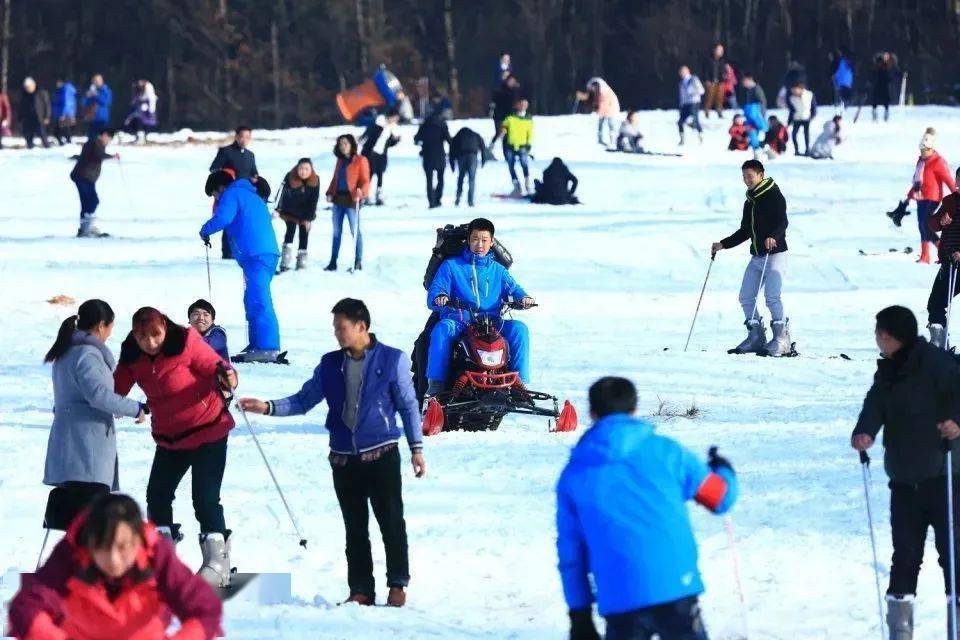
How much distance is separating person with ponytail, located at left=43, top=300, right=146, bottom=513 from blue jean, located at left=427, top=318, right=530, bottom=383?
4120mm

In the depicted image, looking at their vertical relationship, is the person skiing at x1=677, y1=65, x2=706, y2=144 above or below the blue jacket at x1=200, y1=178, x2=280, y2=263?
above

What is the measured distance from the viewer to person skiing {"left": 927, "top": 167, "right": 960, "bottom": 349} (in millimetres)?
13961

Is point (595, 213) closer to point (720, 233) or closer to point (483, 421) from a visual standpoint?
point (720, 233)

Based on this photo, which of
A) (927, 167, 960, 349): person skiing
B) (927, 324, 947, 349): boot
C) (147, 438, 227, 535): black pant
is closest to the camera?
(147, 438, 227, 535): black pant

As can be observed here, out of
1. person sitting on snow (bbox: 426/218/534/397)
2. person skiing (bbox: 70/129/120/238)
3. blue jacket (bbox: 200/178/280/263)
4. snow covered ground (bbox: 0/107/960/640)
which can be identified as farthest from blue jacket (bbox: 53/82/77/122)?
person sitting on snow (bbox: 426/218/534/397)

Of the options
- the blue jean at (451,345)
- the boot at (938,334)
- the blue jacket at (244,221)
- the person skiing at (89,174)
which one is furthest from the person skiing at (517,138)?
the blue jean at (451,345)

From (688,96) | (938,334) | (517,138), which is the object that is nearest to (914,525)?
(938,334)

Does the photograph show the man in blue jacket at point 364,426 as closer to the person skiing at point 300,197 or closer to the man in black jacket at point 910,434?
the man in black jacket at point 910,434

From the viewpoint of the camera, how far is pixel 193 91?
5838 cm

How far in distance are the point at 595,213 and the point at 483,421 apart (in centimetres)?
1550

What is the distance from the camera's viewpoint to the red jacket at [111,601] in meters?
4.61

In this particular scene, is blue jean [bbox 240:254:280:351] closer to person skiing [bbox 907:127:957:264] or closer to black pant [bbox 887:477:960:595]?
black pant [bbox 887:477:960:595]

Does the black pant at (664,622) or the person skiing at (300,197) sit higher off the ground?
the person skiing at (300,197)

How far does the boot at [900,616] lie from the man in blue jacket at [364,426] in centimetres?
193
